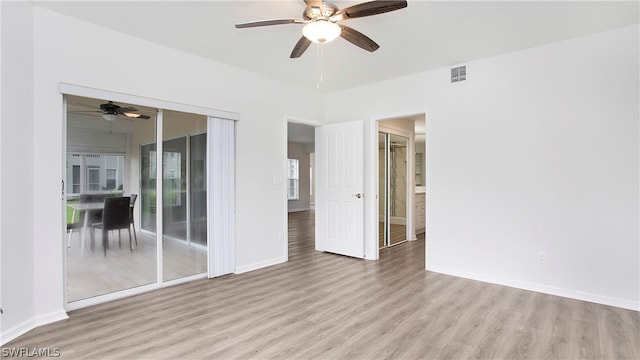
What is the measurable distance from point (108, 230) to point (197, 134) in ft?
4.76

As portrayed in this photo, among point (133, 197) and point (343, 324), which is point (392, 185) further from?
point (133, 197)

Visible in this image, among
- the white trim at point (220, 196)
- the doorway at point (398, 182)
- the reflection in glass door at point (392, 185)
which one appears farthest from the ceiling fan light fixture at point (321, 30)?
the reflection in glass door at point (392, 185)

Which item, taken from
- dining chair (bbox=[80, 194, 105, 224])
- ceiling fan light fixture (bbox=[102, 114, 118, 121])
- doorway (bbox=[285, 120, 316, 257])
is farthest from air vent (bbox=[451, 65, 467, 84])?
doorway (bbox=[285, 120, 316, 257])

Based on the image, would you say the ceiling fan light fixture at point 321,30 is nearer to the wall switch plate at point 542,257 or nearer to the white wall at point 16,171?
the white wall at point 16,171

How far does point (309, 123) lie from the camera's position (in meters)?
5.26

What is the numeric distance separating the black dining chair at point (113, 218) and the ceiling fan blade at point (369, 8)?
9.45 ft

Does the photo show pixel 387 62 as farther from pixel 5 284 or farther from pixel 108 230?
pixel 5 284

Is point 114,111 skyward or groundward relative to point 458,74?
groundward

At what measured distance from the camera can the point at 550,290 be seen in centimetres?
343

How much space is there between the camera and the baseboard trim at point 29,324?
238 centimetres

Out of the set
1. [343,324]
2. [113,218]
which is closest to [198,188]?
[113,218]

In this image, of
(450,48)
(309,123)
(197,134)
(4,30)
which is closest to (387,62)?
(450,48)

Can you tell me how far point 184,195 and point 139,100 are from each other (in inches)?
46.9

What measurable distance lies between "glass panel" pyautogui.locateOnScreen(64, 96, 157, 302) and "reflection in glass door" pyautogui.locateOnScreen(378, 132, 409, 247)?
3.85 m
